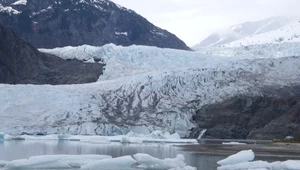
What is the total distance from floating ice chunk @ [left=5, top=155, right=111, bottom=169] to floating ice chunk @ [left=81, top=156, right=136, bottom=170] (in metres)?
1.03

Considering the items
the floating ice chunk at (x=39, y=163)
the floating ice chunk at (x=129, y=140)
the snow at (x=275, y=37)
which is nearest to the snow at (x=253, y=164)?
the floating ice chunk at (x=39, y=163)

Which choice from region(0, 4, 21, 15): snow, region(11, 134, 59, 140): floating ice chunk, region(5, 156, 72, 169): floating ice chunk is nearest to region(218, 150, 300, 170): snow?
region(5, 156, 72, 169): floating ice chunk

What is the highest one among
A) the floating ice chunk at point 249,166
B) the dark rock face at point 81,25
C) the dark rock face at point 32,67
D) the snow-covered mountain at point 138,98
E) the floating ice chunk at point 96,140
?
the dark rock face at point 81,25

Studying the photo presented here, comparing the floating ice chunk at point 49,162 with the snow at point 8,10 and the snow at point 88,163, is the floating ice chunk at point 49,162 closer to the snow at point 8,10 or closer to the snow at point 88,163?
the snow at point 88,163

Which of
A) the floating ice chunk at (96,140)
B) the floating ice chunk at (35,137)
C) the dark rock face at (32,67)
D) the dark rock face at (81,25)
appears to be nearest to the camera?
the floating ice chunk at (96,140)

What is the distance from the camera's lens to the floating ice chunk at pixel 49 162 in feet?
65.7

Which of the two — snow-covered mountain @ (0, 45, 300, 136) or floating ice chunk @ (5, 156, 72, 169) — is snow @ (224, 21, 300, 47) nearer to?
snow-covered mountain @ (0, 45, 300, 136)

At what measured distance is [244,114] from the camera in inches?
2101

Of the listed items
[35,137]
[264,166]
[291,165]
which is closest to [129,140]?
[35,137]

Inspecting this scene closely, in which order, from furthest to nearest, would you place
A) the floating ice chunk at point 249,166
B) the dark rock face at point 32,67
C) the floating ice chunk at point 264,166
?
the dark rock face at point 32,67 < the floating ice chunk at point 249,166 < the floating ice chunk at point 264,166

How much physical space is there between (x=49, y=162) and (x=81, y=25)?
9300 cm

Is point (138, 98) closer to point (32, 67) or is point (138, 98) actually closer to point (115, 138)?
point (115, 138)

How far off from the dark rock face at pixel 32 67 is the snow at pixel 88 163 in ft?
165

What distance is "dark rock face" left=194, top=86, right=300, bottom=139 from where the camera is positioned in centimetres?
5191
